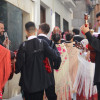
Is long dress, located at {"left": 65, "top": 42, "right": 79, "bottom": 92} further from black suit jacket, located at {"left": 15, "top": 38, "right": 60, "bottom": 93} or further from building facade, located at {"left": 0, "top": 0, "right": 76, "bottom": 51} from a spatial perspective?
black suit jacket, located at {"left": 15, "top": 38, "right": 60, "bottom": 93}

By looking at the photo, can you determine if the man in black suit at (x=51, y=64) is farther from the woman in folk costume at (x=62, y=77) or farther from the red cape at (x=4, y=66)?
the woman in folk costume at (x=62, y=77)

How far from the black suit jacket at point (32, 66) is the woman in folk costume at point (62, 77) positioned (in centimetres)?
186

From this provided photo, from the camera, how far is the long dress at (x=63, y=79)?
6.28 metres

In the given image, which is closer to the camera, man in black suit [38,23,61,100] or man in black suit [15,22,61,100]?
man in black suit [15,22,61,100]

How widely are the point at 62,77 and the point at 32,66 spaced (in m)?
2.19

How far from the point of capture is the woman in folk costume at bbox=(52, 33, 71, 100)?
629 centimetres

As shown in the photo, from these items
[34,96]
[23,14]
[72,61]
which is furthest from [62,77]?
[23,14]

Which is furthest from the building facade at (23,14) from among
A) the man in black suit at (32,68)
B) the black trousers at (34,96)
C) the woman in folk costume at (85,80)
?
the black trousers at (34,96)

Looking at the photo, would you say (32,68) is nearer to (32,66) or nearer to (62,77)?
(32,66)

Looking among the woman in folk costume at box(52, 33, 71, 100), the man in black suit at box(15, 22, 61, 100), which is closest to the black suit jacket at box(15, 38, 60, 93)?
the man in black suit at box(15, 22, 61, 100)

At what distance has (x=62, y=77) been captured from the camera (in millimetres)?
6422

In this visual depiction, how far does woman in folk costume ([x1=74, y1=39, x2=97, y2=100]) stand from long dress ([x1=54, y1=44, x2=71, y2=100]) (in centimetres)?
35

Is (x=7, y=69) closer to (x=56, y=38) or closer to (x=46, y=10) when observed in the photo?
(x=56, y=38)

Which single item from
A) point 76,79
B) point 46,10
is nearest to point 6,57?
point 76,79
